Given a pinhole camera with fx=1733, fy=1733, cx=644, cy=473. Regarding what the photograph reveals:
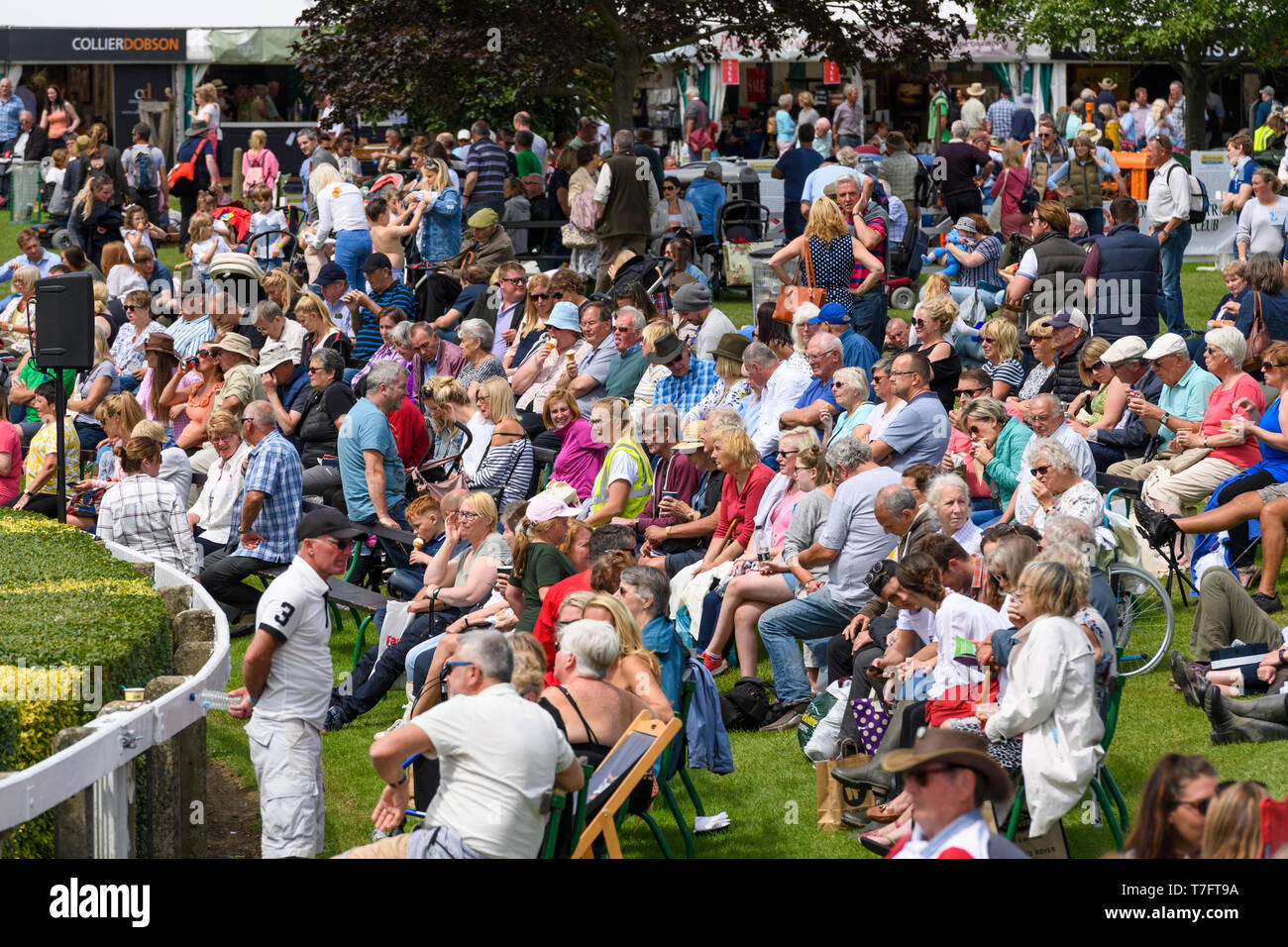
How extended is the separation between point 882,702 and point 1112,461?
13.8ft

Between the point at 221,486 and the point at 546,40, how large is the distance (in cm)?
918

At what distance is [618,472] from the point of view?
10.4m

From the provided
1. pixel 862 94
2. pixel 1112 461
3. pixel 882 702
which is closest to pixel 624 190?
pixel 1112 461

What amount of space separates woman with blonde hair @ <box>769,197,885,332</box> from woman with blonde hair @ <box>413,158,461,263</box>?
5236mm

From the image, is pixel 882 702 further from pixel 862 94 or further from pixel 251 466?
pixel 862 94

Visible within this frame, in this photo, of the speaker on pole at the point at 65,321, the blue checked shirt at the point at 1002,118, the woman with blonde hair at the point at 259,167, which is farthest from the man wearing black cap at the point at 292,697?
the blue checked shirt at the point at 1002,118

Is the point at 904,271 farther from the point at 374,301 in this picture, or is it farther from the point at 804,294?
the point at 374,301

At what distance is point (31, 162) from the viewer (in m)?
27.8

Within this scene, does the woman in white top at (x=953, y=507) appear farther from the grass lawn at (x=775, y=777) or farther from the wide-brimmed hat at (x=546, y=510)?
the wide-brimmed hat at (x=546, y=510)

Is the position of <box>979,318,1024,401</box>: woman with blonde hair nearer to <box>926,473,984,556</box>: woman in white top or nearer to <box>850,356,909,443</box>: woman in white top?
<box>850,356,909,443</box>: woman in white top

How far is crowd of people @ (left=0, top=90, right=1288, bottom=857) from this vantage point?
6.53 metres

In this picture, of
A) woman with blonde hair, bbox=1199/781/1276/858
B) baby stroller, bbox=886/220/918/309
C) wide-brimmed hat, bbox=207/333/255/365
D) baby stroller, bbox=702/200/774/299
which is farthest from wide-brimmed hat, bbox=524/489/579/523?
baby stroller, bbox=702/200/774/299

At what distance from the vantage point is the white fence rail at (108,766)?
5527 mm

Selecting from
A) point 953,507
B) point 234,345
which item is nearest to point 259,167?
point 234,345
